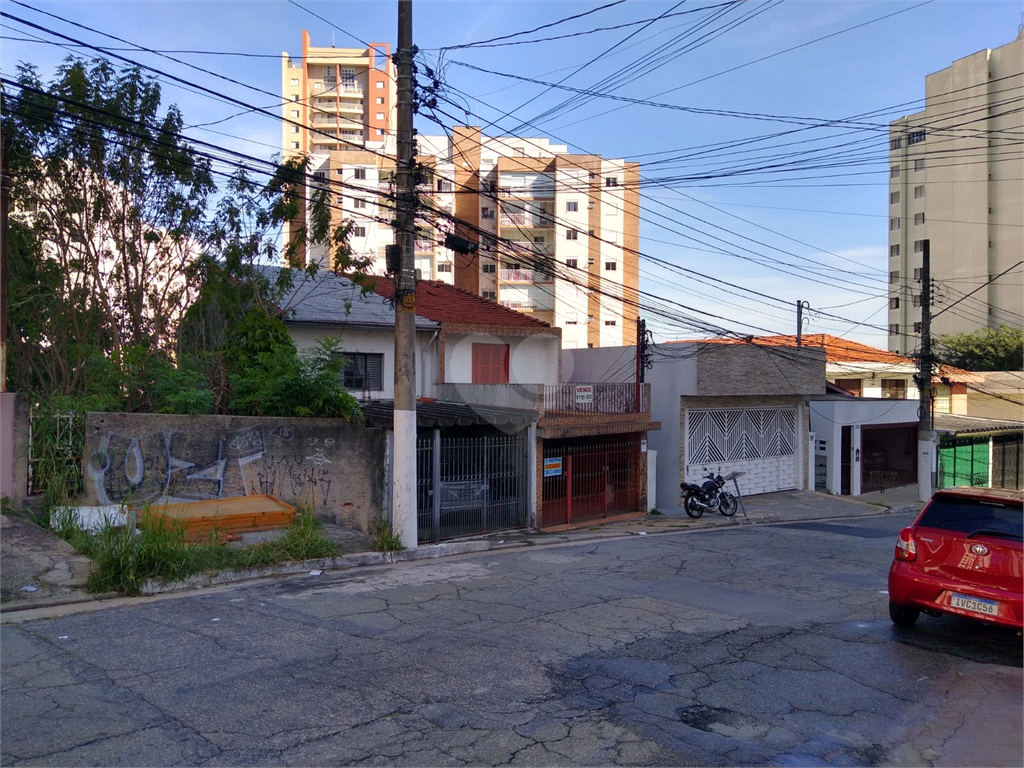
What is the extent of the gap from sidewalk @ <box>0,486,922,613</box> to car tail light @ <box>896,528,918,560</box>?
Answer: 23.5 feet

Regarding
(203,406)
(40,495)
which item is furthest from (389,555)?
(40,495)

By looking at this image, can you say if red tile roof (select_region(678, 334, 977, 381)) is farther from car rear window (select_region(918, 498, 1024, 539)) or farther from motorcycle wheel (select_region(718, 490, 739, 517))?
car rear window (select_region(918, 498, 1024, 539))

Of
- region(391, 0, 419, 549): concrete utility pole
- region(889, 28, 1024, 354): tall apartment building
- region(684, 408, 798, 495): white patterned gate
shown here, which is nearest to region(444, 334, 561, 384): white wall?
region(684, 408, 798, 495): white patterned gate

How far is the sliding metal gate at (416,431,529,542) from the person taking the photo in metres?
14.0

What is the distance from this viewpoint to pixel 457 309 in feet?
78.1

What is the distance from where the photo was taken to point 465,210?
193ft

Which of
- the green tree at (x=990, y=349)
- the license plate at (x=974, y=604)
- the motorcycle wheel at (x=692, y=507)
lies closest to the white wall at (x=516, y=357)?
the motorcycle wheel at (x=692, y=507)

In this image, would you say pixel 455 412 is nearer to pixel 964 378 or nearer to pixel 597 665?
pixel 597 665

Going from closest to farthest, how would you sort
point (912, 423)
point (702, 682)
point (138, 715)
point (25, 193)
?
point (138, 715) < point (702, 682) < point (25, 193) < point (912, 423)

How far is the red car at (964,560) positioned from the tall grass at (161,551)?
7.48 m

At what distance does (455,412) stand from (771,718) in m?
10.6

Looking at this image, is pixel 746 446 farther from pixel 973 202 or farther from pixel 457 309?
pixel 973 202

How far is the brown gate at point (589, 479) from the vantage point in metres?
17.7

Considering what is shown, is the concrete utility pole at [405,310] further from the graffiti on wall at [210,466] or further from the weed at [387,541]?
the graffiti on wall at [210,466]
